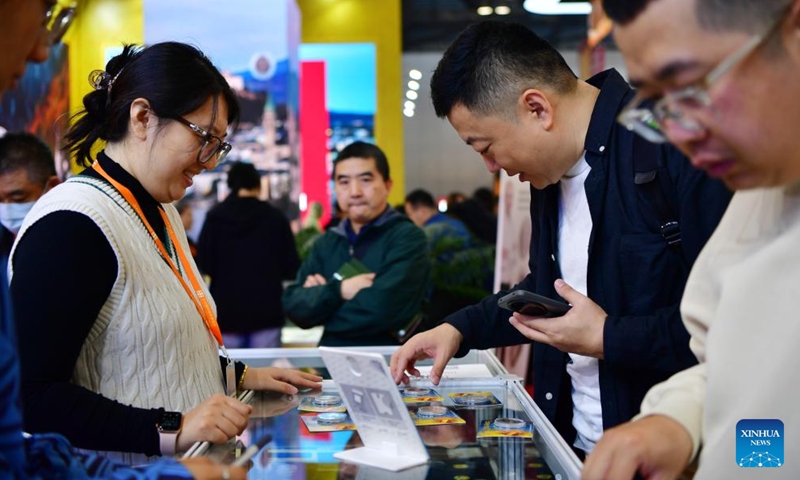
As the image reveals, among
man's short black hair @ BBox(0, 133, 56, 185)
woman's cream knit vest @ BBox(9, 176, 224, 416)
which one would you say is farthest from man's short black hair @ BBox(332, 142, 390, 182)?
woman's cream knit vest @ BBox(9, 176, 224, 416)

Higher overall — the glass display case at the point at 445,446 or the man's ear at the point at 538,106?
the man's ear at the point at 538,106

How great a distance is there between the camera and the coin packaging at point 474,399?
187cm

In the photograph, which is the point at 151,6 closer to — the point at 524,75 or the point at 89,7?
the point at 89,7

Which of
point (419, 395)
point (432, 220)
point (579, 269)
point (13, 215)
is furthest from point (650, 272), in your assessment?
point (432, 220)

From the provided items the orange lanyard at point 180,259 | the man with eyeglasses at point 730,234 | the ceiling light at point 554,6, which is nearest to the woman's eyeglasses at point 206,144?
the orange lanyard at point 180,259

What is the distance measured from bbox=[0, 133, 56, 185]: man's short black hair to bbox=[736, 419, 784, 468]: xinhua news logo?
128 inches

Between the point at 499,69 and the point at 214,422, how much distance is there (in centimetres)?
107

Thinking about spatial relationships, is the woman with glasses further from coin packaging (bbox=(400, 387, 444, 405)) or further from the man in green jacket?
the man in green jacket

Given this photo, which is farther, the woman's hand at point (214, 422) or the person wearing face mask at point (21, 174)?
the person wearing face mask at point (21, 174)

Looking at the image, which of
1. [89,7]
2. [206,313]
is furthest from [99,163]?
[89,7]

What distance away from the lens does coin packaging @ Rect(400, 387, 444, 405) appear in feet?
6.26

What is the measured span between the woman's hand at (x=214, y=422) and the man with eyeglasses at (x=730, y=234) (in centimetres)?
79

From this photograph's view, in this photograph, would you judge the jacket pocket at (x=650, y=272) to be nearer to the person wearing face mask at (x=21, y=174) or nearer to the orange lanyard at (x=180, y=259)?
the orange lanyard at (x=180, y=259)

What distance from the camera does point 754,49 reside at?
3.25 feet
